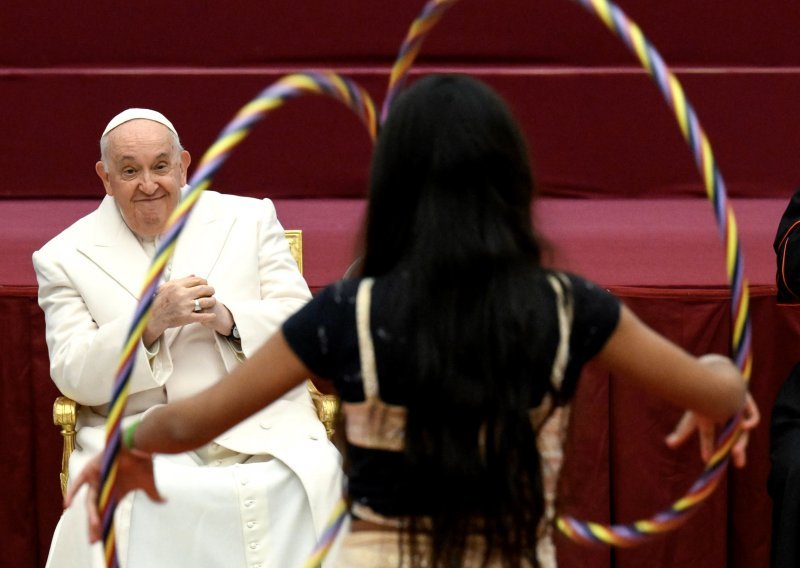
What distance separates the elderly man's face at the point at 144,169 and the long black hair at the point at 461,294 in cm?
193

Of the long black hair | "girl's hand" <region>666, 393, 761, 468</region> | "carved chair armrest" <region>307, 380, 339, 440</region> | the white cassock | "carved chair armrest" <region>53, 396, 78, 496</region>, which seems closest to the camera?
the long black hair

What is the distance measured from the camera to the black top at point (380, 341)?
2.10 metres

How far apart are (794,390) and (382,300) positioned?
204 centimetres

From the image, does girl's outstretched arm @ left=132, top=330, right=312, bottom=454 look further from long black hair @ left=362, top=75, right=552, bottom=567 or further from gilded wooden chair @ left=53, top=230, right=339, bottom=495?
gilded wooden chair @ left=53, top=230, right=339, bottom=495

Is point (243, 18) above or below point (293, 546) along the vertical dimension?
above

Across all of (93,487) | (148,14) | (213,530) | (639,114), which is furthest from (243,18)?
(93,487)

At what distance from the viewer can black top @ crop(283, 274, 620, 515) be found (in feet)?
6.89

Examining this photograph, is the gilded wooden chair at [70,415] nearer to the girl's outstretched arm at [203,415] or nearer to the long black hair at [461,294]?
the girl's outstretched arm at [203,415]

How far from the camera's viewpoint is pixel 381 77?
5.71 metres

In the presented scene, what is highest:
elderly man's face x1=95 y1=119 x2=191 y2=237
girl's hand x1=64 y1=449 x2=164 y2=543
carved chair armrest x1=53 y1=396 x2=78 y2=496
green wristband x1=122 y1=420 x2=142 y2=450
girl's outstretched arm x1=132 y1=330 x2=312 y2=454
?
elderly man's face x1=95 y1=119 x2=191 y2=237

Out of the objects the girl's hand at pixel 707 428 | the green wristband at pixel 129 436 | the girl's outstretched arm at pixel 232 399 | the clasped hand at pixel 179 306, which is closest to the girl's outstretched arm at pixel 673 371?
the girl's hand at pixel 707 428

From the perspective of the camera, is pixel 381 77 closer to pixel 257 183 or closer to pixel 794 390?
pixel 257 183

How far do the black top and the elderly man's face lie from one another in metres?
1.94

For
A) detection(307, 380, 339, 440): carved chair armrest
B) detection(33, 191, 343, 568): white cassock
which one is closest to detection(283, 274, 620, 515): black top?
detection(33, 191, 343, 568): white cassock
